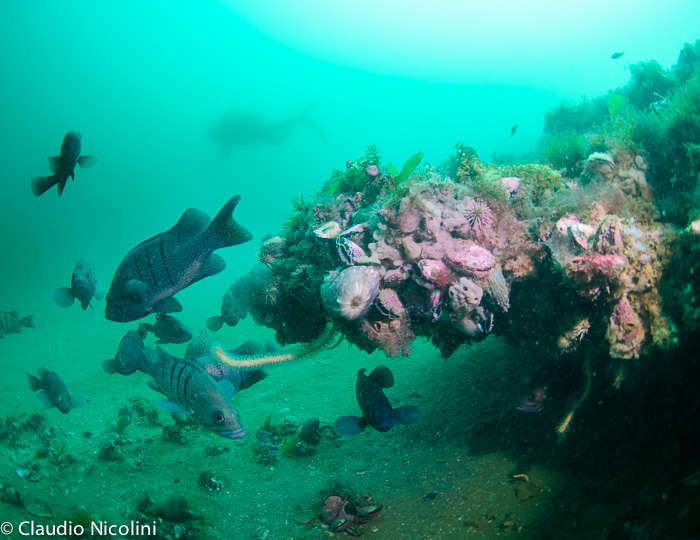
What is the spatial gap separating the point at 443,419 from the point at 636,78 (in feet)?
32.6

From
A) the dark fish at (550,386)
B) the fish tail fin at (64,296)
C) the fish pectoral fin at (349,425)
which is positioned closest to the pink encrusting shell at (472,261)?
the dark fish at (550,386)

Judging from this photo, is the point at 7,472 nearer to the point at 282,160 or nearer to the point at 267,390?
the point at 267,390

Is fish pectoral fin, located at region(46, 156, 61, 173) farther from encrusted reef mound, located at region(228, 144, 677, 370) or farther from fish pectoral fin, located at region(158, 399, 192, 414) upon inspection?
fish pectoral fin, located at region(158, 399, 192, 414)

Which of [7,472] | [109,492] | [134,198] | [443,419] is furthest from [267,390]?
[134,198]

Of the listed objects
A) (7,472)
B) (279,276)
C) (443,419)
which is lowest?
(7,472)

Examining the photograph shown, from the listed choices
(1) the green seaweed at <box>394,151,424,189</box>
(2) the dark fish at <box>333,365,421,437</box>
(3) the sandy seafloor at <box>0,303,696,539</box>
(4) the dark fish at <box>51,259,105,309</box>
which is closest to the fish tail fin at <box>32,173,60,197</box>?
(4) the dark fish at <box>51,259,105,309</box>

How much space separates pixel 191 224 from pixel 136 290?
66 centimetres

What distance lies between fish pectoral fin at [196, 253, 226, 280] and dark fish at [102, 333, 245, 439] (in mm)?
710

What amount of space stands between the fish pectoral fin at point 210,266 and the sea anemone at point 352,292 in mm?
956

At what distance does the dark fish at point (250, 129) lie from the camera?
168ft

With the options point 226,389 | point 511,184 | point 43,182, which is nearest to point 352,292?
point 226,389

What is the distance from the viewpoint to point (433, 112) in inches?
4188

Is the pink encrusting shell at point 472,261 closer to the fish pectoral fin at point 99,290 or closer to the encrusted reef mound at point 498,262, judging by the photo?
the encrusted reef mound at point 498,262

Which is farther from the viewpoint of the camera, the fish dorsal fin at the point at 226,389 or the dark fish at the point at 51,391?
the dark fish at the point at 51,391
